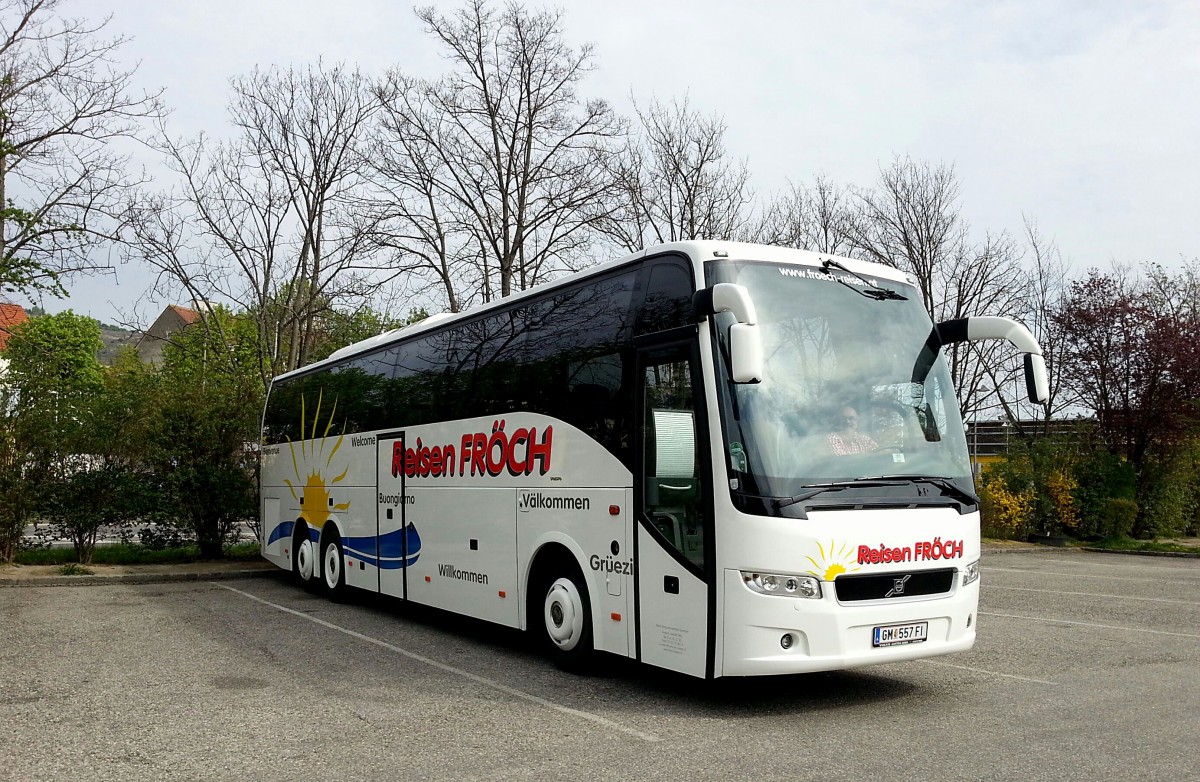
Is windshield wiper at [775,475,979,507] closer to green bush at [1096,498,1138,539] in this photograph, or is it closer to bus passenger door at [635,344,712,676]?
bus passenger door at [635,344,712,676]

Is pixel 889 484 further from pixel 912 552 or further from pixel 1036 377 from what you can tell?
pixel 1036 377

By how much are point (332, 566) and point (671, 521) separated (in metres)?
8.42

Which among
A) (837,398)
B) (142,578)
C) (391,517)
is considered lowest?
(142,578)

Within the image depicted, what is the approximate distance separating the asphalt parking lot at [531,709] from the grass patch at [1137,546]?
46.0 feet

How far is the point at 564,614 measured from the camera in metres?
9.09

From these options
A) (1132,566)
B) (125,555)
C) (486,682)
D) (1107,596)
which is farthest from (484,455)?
(1132,566)

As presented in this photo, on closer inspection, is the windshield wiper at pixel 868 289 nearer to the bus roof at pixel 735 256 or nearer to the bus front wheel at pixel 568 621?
the bus roof at pixel 735 256

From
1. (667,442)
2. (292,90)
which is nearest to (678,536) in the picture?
(667,442)

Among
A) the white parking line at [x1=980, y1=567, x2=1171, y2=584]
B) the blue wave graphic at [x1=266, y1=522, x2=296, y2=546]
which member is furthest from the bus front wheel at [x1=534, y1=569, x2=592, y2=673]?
the white parking line at [x1=980, y1=567, x2=1171, y2=584]

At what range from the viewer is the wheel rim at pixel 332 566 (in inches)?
577

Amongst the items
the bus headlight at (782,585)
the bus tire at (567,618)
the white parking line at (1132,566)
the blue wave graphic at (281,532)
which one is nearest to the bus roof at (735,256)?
the bus headlight at (782,585)

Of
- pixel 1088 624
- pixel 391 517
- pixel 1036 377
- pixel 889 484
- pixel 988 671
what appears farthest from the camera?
pixel 391 517

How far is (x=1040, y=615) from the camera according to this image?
13.1 metres

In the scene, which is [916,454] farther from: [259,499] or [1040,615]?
[259,499]
